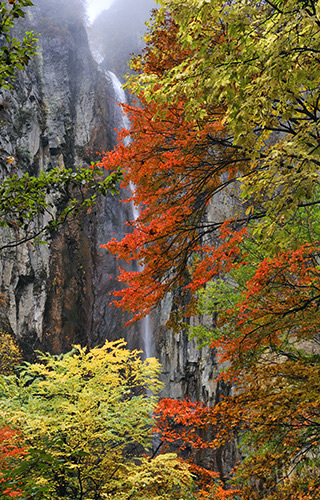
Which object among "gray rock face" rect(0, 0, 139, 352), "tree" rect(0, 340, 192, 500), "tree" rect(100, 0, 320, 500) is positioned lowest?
"tree" rect(0, 340, 192, 500)

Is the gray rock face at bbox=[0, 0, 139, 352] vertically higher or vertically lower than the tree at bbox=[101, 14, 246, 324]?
higher

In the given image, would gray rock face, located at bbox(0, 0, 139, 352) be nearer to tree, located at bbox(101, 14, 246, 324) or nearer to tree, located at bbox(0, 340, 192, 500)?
tree, located at bbox(0, 340, 192, 500)

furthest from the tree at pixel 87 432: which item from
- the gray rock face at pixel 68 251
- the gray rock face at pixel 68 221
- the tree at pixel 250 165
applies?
the gray rock face at pixel 68 221

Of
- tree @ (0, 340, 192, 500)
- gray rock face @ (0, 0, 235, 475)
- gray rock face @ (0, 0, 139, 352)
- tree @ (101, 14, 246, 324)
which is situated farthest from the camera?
gray rock face @ (0, 0, 139, 352)

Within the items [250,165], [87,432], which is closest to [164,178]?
[250,165]

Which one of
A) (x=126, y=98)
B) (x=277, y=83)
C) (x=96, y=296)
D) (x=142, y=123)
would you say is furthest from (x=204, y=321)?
(x=126, y=98)

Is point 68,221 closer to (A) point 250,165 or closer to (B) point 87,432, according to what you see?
(B) point 87,432

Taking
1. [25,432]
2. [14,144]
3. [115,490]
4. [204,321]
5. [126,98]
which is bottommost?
[115,490]

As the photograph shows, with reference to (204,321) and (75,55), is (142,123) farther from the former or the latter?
(75,55)

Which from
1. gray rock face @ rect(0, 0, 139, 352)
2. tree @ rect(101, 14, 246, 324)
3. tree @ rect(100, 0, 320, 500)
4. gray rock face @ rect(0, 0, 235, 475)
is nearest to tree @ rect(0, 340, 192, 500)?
tree @ rect(100, 0, 320, 500)

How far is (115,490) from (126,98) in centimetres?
2971

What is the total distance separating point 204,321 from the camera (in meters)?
17.2

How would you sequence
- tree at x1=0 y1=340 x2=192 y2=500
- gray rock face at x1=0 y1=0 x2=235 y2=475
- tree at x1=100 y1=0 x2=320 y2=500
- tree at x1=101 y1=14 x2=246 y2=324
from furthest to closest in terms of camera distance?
gray rock face at x1=0 y1=0 x2=235 y2=475, tree at x1=0 y1=340 x2=192 y2=500, tree at x1=101 y1=14 x2=246 y2=324, tree at x1=100 y1=0 x2=320 y2=500

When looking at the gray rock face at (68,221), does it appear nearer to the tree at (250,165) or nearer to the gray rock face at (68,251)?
the gray rock face at (68,251)
